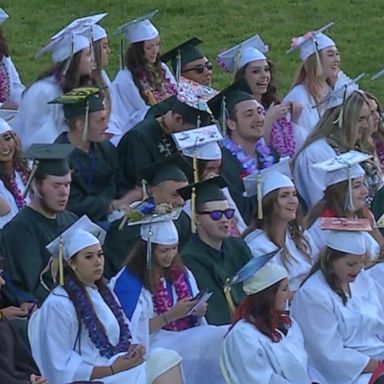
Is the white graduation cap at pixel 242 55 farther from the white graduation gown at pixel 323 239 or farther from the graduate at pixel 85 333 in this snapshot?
→ the graduate at pixel 85 333

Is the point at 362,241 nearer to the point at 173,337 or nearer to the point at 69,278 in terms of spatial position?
the point at 173,337

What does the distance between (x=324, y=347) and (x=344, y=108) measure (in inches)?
114

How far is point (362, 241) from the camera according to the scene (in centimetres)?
977

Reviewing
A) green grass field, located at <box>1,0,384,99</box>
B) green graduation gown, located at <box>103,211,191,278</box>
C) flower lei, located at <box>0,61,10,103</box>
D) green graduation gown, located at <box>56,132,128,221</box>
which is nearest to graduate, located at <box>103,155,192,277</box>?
green graduation gown, located at <box>103,211,191,278</box>

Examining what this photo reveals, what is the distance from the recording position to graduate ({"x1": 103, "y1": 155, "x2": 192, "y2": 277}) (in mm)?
10375

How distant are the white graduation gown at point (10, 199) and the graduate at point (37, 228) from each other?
1.30 ft

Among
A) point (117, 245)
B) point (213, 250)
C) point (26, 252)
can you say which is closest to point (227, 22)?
point (117, 245)

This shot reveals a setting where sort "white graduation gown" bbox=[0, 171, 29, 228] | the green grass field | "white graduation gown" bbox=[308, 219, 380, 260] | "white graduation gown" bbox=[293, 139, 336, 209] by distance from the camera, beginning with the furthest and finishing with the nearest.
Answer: the green grass field < "white graduation gown" bbox=[293, 139, 336, 209] < "white graduation gown" bbox=[308, 219, 380, 260] < "white graduation gown" bbox=[0, 171, 29, 228]

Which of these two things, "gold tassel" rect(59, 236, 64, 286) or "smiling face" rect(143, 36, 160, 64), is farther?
"smiling face" rect(143, 36, 160, 64)

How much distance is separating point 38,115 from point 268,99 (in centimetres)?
214

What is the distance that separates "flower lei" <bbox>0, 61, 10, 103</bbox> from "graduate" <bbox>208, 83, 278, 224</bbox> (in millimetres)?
2323

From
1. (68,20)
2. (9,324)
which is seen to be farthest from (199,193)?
(68,20)

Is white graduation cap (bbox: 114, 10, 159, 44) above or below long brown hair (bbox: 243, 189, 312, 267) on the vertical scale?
above

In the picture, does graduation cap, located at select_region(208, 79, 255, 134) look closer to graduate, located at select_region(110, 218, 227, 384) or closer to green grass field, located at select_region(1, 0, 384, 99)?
graduate, located at select_region(110, 218, 227, 384)
